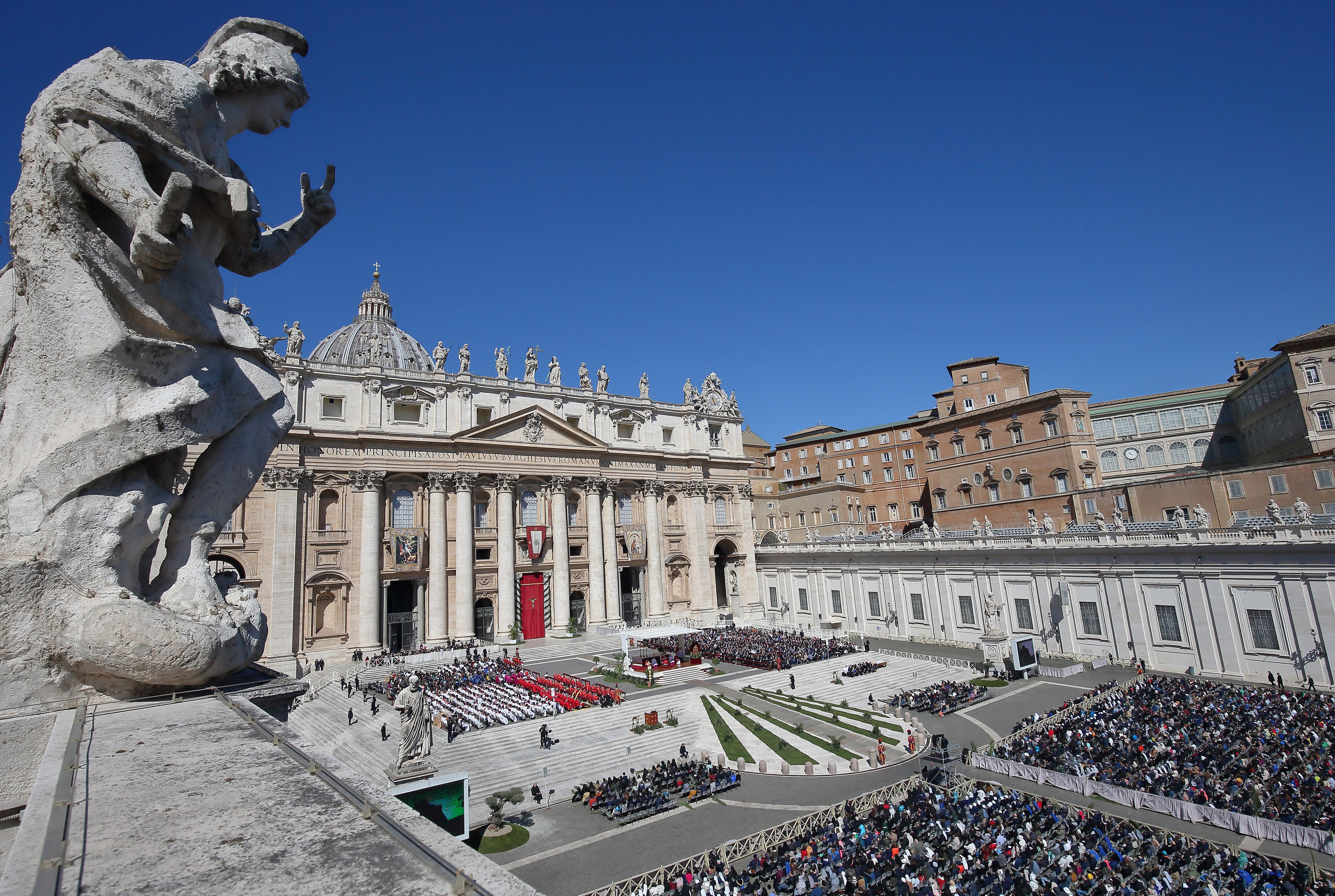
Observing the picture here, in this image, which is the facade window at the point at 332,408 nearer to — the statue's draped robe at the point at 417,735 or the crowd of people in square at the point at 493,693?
the crowd of people in square at the point at 493,693

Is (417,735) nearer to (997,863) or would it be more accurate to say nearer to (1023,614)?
(997,863)

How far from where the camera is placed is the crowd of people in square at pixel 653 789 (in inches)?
669

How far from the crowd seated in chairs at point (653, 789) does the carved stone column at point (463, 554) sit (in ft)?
77.0

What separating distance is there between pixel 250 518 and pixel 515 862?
98.7ft

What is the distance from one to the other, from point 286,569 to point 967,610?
37519mm

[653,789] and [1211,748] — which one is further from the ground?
[1211,748]

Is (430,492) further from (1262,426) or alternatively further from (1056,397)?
(1262,426)

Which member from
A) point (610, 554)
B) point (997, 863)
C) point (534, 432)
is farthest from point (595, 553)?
point (997, 863)

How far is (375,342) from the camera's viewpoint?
Result: 6206 centimetres

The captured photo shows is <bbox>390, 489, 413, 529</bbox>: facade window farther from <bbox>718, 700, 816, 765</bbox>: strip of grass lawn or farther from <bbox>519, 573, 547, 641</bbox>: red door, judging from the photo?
<bbox>718, 700, 816, 765</bbox>: strip of grass lawn

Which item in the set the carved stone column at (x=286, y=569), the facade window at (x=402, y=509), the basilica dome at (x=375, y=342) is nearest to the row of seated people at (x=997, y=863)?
the carved stone column at (x=286, y=569)

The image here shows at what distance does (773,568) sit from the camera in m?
53.7

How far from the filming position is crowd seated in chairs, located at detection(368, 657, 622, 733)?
77.5 ft

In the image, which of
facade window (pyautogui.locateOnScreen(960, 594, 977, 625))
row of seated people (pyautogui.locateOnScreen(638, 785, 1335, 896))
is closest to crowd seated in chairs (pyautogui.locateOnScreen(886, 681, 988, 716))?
row of seated people (pyautogui.locateOnScreen(638, 785, 1335, 896))
